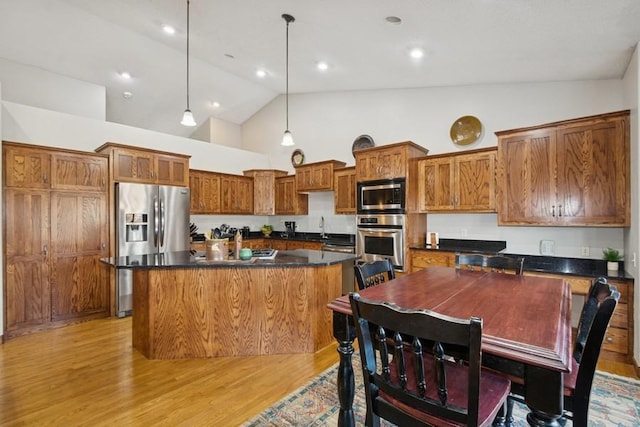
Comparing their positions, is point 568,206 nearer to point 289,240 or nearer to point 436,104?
point 436,104

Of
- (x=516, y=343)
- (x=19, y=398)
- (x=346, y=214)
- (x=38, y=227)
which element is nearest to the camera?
(x=516, y=343)

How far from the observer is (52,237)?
386 centimetres

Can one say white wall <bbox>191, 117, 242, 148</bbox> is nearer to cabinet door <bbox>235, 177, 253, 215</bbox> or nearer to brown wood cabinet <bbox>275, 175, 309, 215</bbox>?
cabinet door <bbox>235, 177, 253, 215</bbox>

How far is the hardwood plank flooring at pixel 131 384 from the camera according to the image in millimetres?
2104

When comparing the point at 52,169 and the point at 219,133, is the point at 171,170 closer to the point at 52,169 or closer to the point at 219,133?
the point at 52,169

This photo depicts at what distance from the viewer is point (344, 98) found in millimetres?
5754

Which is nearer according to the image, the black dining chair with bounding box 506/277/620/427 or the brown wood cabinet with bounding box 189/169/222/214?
the black dining chair with bounding box 506/277/620/427

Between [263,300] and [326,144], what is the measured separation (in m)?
3.76

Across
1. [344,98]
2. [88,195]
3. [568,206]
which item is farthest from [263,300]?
[344,98]

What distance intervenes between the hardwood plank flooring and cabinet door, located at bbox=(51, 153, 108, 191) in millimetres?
1838

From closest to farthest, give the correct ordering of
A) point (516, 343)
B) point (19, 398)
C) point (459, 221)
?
point (516, 343) → point (19, 398) → point (459, 221)

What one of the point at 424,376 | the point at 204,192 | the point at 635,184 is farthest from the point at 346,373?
the point at 204,192

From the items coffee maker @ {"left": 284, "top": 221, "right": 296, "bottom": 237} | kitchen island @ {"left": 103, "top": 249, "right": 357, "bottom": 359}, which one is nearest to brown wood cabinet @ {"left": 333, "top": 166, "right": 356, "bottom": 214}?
coffee maker @ {"left": 284, "top": 221, "right": 296, "bottom": 237}

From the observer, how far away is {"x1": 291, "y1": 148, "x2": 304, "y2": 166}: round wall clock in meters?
6.41
